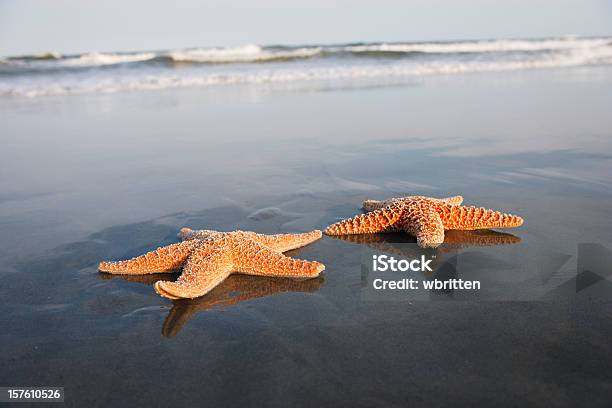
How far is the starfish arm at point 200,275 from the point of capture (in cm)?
315

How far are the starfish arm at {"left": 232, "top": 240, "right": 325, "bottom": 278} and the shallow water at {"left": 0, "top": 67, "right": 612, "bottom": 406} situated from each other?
84mm

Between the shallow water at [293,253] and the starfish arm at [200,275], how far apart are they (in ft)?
0.34

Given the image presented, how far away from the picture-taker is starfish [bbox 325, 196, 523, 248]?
159 inches

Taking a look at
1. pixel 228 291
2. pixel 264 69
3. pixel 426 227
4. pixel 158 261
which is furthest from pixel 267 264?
pixel 264 69

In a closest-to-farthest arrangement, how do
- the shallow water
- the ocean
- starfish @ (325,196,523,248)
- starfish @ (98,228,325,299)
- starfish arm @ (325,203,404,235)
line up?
the shallow water → starfish @ (98,228,325,299) → starfish @ (325,196,523,248) → starfish arm @ (325,203,404,235) → the ocean

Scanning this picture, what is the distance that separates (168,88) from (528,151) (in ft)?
36.6

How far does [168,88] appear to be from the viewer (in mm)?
15133

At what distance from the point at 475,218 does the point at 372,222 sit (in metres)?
0.80

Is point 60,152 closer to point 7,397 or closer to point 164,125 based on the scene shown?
point 164,125

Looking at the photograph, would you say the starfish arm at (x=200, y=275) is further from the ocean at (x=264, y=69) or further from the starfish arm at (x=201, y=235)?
the ocean at (x=264, y=69)

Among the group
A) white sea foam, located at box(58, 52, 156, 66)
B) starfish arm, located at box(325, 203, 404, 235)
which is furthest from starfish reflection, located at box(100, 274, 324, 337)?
white sea foam, located at box(58, 52, 156, 66)

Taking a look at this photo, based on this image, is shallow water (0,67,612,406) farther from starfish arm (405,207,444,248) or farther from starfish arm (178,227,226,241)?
starfish arm (178,227,226,241)

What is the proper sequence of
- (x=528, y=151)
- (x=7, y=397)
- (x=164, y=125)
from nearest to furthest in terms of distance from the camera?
(x=7, y=397)
(x=528, y=151)
(x=164, y=125)

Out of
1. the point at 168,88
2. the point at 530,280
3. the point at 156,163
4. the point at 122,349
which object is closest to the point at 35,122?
the point at 156,163
